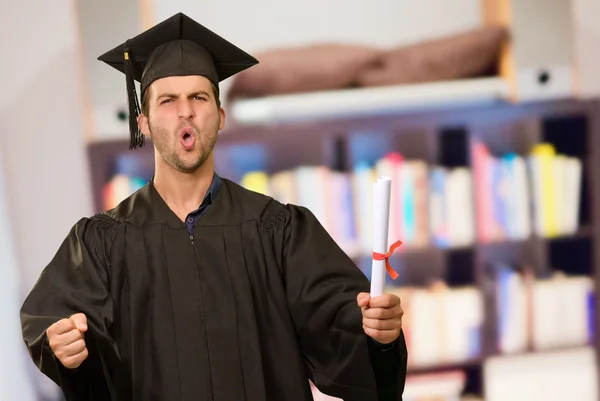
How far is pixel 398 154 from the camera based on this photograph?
287 centimetres

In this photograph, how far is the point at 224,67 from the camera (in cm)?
165

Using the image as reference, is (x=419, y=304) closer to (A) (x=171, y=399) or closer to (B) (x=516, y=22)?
(B) (x=516, y=22)

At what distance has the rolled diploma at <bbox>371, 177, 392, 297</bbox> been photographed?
111 centimetres

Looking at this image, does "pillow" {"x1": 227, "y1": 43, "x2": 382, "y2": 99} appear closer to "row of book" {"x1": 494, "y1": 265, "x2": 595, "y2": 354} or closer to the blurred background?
the blurred background

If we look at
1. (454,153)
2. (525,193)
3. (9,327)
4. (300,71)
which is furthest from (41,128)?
(525,193)

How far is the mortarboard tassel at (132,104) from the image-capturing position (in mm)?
1573

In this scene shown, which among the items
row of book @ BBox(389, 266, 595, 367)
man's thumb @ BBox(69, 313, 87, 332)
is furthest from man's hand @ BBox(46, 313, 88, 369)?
row of book @ BBox(389, 266, 595, 367)

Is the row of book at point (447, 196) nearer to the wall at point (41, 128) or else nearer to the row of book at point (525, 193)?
the row of book at point (525, 193)

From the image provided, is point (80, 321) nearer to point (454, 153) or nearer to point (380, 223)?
point (380, 223)

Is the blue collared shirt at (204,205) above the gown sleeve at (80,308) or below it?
above

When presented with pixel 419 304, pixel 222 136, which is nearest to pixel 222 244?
pixel 222 136

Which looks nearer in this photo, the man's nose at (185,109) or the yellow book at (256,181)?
the man's nose at (185,109)

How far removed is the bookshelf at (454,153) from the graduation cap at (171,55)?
104 centimetres

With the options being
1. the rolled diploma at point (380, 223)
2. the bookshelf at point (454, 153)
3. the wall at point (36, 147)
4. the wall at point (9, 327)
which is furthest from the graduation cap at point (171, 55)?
the wall at point (9, 327)
